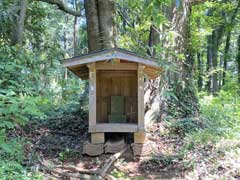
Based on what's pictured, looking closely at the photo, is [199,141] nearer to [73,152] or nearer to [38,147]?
[73,152]

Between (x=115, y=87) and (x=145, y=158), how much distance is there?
2.00 meters

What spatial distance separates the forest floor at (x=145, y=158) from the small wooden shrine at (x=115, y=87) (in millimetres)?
503

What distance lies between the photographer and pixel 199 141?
599 centimetres

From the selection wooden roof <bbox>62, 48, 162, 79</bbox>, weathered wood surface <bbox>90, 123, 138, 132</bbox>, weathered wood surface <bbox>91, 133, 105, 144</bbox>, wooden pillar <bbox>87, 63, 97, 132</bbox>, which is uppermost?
wooden roof <bbox>62, 48, 162, 79</bbox>

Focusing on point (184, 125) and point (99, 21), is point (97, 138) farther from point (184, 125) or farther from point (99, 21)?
point (99, 21)

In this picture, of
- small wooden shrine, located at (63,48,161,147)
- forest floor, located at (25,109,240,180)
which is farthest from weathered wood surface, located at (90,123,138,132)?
forest floor, located at (25,109,240,180)

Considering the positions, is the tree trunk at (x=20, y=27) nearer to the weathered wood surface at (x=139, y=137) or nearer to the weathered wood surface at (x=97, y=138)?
the weathered wood surface at (x=97, y=138)

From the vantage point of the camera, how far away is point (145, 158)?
5988 millimetres

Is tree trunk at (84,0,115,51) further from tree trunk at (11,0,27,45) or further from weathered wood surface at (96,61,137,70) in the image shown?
tree trunk at (11,0,27,45)

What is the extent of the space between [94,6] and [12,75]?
336 centimetres

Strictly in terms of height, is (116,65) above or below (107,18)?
below

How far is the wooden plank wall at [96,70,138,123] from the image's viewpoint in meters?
7.26

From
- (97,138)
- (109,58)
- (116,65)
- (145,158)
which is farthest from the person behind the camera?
(116,65)

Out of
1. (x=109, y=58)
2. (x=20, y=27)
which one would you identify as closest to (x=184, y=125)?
(x=109, y=58)
